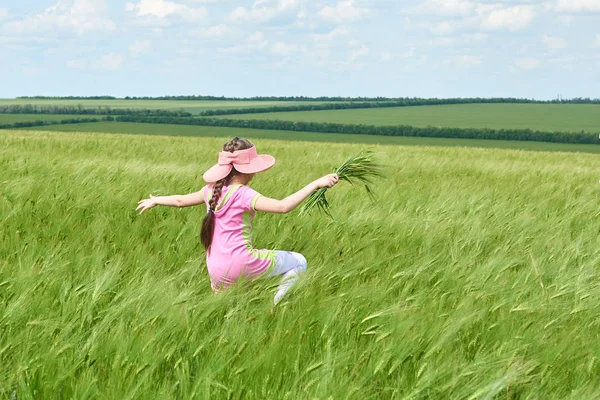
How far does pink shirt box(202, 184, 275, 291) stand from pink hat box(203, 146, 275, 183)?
8 cm

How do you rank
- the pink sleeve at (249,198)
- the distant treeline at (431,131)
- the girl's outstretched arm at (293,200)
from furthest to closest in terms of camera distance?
1. the distant treeline at (431,131)
2. the pink sleeve at (249,198)
3. the girl's outstretched arm at (293,200)

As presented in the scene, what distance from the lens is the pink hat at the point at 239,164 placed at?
322cm

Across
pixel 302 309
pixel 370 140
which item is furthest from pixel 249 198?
pixel 370 140

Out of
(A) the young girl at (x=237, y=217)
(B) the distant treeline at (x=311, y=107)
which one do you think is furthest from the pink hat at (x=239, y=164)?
(B) the distant treeline at (x=311, y=107)

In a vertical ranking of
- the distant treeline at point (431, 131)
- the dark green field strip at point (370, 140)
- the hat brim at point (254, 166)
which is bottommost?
the dark green field strip at point (370, 140)

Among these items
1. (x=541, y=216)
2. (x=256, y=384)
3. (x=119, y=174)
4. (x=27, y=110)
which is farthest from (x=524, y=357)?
(x=27, y=110)

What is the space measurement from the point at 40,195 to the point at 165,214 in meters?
0.80

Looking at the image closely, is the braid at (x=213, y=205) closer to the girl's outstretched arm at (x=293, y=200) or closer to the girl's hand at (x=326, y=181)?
the girl's outstretched arm at (x=293, y=200)

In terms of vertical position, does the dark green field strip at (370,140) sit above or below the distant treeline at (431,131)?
below

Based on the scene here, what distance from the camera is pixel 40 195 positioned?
4395mm

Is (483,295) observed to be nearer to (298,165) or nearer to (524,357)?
(524,357)

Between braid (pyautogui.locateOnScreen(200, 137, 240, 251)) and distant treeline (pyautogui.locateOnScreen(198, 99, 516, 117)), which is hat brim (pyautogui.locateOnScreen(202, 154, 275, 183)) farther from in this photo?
distant treeline (pyautogui.locateOnScreen(198, 99, 516, 117))

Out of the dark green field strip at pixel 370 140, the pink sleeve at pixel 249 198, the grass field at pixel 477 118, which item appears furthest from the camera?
the grass field at pixel 477 118

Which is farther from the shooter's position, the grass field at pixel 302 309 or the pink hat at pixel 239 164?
the pink hat at pixel 239 164
